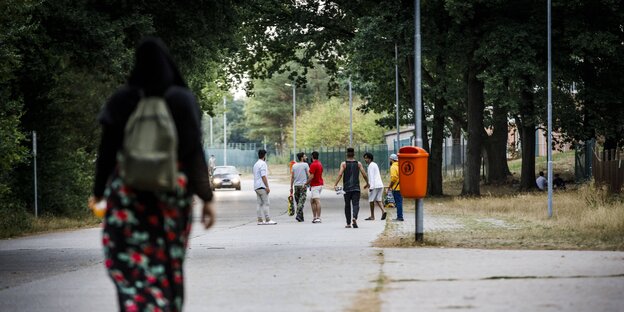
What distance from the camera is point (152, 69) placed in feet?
18.6

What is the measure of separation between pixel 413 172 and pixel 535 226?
5.75m

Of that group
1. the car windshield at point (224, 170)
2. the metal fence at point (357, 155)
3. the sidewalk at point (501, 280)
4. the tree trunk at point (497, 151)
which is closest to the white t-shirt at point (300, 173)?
the sidewalk at point (501, 280)

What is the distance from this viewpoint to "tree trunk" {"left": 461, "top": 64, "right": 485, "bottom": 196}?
38.9 meters

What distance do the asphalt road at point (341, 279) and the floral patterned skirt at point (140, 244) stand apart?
325 cm

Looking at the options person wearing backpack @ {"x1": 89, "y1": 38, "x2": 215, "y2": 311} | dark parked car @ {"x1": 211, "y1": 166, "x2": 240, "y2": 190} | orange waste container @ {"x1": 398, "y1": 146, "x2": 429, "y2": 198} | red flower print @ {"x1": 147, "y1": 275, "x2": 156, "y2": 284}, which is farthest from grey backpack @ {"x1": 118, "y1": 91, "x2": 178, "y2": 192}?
dark parked car @ {"x1": 211, "y1": 166, "x2": 240, "y2": 190}

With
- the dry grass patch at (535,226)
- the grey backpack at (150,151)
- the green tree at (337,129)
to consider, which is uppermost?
the green tree at (337,129)

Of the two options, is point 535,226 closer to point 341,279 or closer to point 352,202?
point 352,202

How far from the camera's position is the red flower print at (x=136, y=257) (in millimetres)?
5625

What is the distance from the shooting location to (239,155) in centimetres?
12144

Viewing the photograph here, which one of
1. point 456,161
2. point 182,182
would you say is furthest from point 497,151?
point 182,182

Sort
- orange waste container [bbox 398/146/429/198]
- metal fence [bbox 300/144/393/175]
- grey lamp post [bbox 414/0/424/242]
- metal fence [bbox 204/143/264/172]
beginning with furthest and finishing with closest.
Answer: metal fence [bbox 204/143/264/172] < metal fence [bbox 300/144/393/175] < grey lamp post [bbox 414/0/424/242] < orange waste container [bbox 398/146/429/198]

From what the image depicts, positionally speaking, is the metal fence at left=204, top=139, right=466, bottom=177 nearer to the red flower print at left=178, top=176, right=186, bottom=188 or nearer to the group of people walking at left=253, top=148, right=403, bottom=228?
the group of people walking at left=253, top=148, right=403, bottom=228

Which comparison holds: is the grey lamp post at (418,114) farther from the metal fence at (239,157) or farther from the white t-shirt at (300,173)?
the metal fence at (239,157)

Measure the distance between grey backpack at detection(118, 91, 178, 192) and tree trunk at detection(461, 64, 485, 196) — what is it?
33.9m
